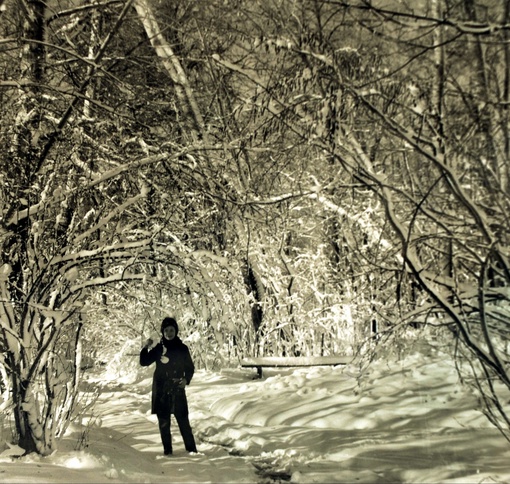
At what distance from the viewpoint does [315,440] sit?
5.47 metres

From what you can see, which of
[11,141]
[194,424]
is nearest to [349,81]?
[11,141]

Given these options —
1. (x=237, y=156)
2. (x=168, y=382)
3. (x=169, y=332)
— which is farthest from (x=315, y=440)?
(x=237, y=156)

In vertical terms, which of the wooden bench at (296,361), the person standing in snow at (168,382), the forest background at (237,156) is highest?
the forest background at (237,156)

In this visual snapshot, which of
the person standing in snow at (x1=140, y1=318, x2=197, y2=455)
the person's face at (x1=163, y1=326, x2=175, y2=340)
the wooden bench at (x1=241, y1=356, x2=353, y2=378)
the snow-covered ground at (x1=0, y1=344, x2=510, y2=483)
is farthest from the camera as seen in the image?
the wooden bench at (x1=241, y1=356, x2=353, y2=378)

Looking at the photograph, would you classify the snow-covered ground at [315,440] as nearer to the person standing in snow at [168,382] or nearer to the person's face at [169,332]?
the person standing in snow at [168,382]

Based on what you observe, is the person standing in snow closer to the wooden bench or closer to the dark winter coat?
the dark winter coat

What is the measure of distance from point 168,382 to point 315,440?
1.74 metres

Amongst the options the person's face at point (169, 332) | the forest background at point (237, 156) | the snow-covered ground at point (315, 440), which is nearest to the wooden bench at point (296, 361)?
the snow-covered ground at point (315, 440)

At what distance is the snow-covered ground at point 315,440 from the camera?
4.19 metres

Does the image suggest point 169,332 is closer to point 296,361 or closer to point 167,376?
point 167,376

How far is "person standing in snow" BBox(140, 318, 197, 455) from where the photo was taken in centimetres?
549

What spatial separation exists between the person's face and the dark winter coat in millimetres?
58

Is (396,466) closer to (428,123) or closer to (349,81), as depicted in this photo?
(428,123)

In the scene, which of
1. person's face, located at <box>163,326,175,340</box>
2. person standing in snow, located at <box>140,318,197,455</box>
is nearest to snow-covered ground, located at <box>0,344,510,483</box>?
person standing in snow, located at <box>140,318,197,455</box>
